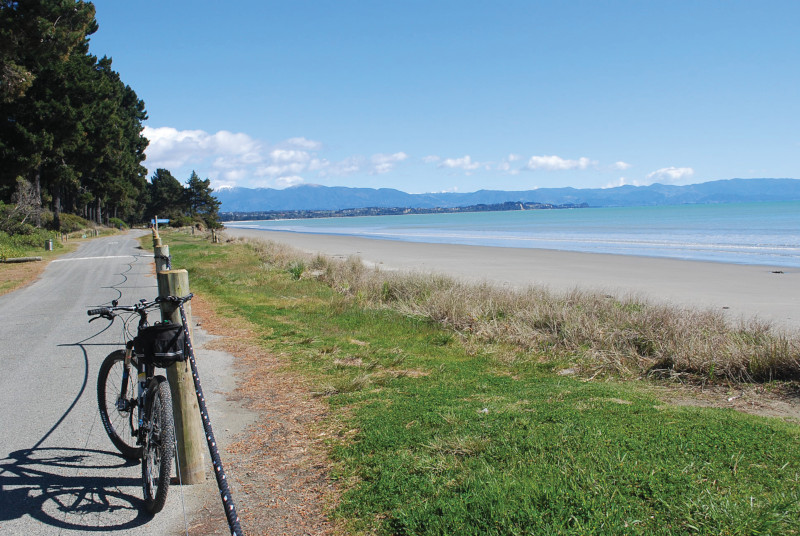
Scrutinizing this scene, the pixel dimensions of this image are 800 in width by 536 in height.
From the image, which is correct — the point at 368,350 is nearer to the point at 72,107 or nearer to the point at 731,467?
the point at 731,467

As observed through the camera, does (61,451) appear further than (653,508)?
Yes

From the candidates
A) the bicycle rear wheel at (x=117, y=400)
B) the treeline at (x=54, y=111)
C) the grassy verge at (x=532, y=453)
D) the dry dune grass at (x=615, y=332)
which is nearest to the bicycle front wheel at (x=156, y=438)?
the bicycle rear wheel at (x=117, y=400)

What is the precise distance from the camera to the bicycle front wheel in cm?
356

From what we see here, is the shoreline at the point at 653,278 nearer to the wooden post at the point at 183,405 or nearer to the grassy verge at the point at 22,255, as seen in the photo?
the wooden post at the point at 183,405

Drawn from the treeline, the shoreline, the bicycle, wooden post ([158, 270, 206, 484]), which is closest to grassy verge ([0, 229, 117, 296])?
the treeline

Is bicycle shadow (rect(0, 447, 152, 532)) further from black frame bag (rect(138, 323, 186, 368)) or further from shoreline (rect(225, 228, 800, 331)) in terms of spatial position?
shoreline (rect(225, 228, 800, 331))

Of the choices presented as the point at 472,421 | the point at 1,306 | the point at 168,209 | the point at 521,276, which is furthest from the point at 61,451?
the point at 168,209

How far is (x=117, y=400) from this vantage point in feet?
13.6

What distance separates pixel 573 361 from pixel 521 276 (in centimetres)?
1336

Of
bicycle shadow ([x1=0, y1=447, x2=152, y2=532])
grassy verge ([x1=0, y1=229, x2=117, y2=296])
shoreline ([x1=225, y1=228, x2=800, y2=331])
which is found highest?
grassy verge ([x1=0, y1=229, x2=117, y2=296])

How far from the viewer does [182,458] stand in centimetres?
394

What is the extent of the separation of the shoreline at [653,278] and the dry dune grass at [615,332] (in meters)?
1.75

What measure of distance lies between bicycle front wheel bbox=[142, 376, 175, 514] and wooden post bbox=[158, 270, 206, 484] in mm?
127

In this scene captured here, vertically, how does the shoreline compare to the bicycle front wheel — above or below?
below
